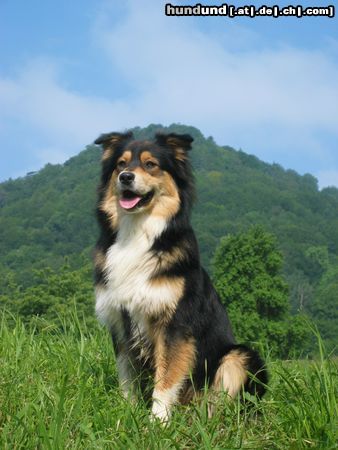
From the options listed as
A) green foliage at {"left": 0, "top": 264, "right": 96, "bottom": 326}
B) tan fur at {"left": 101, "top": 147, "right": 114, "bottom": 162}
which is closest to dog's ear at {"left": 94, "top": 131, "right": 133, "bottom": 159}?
tan fur at {"left": 101, "top": 147, "right": 114, "bottom": 162}

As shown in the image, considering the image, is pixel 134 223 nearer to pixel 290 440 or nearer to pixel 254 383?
pixel 254 383

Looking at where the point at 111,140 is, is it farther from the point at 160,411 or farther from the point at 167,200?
the point at 160,411

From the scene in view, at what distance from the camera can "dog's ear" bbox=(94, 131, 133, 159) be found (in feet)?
20.3

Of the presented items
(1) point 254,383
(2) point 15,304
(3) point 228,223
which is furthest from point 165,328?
(3) point 228,223

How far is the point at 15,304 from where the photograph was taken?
128 ft

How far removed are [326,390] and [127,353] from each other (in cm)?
173

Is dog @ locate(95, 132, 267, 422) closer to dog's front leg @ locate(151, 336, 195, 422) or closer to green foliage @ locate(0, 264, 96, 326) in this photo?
dog's front leg @ locate(151, 336, 195, 422)

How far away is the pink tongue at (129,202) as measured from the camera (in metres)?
5.77

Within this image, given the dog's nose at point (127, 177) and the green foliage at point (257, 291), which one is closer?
the dog's nose at point (127, 177)

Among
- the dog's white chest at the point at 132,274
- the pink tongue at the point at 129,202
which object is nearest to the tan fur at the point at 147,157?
the pink tongue at the point at 129,202

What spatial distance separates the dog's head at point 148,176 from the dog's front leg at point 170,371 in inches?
42.3

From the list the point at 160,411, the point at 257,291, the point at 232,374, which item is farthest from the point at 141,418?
the point at 257,291

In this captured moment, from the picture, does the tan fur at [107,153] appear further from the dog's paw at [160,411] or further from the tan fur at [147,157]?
the dog's paw at [160,411]

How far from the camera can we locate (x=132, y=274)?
5.82 metres
